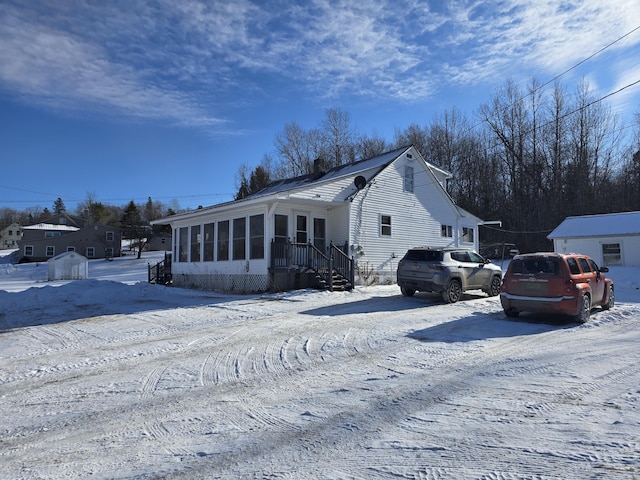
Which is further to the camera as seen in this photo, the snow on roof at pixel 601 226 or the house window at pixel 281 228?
the snow on roof at pixel 601 226

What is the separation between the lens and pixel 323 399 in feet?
16.3

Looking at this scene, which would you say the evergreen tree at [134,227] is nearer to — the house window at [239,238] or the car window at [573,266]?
the house window at [239,238]

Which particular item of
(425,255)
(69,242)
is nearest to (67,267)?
(69,242)

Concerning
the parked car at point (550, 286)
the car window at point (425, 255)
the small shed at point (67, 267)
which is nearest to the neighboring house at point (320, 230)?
the car window at point (425, 255)

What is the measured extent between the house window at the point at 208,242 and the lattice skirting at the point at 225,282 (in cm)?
91

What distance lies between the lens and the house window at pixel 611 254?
1080 inches

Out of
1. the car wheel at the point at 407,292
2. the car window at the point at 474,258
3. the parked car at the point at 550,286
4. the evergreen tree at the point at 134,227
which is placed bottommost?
the car wheel at the point at 407,292

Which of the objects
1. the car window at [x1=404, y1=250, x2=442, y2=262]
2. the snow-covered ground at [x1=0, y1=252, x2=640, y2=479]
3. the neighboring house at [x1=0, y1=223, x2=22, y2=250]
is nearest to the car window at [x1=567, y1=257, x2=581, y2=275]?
the snow-covered ground at [x1=0, y1=252, x2=640, y2=479]

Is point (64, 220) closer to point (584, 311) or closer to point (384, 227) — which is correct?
point (384, 227)

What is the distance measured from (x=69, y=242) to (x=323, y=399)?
62.3 metres

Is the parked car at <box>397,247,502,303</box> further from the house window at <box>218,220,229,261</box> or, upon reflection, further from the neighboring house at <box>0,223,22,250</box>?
the neighboring house at <box>0,223,22,250</box>

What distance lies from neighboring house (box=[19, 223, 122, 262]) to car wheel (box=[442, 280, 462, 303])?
186 feet

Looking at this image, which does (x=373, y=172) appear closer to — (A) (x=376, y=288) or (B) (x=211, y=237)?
(A) (x=376, y=288)

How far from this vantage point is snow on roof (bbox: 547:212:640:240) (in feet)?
89.1
